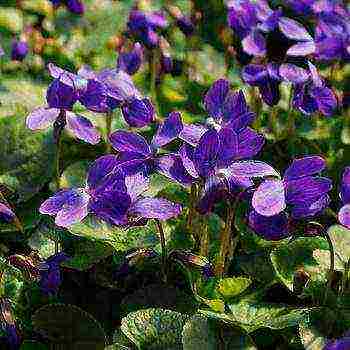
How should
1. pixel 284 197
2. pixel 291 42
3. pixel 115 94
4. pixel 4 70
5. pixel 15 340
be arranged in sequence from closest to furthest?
pixel 284 197 < pixel 15 340 < pixel 115 94 < pixel 291 42 < pixel 4 70

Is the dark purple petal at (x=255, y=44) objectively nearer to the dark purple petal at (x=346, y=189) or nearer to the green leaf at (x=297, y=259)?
the green leaf at (x=297, y=259)

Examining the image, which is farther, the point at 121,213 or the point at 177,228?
the point at 177,228

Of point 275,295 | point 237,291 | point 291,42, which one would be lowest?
point 275,295

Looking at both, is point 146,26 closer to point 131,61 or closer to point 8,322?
point 131,61

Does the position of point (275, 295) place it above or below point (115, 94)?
below

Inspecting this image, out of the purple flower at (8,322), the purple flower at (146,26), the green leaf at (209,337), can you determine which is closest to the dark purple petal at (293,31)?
the purple flower at (146,26)

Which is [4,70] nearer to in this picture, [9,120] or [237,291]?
[9,120]

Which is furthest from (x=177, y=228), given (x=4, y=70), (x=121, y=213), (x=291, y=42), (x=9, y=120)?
(x=4, y=70)
